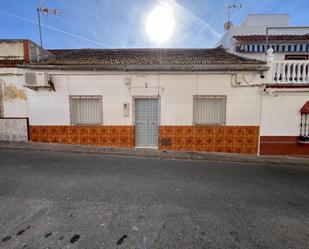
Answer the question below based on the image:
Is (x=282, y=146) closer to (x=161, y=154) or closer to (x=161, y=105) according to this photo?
(x=161, y=154)

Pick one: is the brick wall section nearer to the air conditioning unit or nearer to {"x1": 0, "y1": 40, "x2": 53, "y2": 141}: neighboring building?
the air conditioning unit

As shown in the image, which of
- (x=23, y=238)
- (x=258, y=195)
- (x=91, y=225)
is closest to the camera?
(x=23, y=238)

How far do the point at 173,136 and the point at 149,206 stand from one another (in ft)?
15.0

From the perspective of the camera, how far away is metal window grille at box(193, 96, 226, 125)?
24.6 ft

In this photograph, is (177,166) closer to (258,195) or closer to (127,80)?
(258,195)

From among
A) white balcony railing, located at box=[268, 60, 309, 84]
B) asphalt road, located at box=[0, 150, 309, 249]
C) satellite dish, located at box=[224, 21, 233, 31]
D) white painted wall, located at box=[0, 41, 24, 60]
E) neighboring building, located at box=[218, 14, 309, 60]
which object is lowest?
asphalt road, located at box=[0, 150, 309, 249]

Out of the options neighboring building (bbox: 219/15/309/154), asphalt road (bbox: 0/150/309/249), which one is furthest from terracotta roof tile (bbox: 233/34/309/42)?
asphalt road (bbox: 0/150/309/249)

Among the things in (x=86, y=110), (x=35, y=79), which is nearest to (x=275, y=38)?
(x=86, y=110)

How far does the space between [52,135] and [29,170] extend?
321 cm

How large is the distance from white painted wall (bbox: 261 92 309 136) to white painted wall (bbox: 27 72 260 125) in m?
0.36

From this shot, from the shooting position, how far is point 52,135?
7746mm

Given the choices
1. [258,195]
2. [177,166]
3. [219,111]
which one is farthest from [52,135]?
[258,195]

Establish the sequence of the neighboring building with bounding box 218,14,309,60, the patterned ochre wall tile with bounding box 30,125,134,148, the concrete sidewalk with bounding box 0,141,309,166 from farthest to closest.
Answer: the neighboring building with bounding box 218,14,309,60, the patterned ochre wall tile with bounding box 30,125,134,148, the concrete sidewalk with bounding box 0,141,309,166

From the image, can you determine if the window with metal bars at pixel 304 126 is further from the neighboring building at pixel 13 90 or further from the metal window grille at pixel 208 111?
the neighboring building at pixel 13 90
